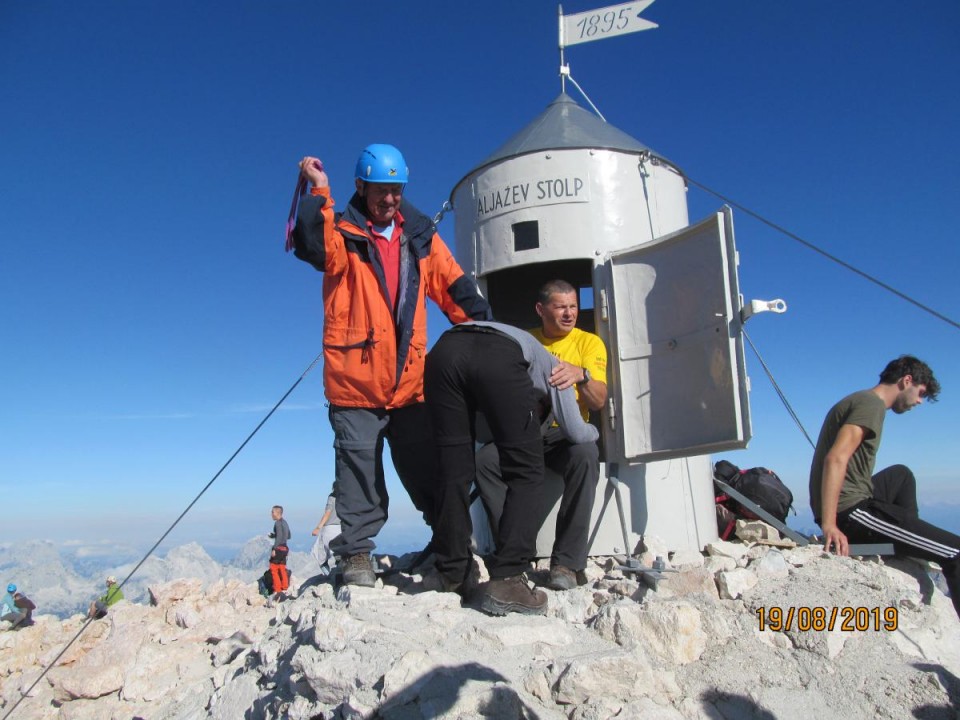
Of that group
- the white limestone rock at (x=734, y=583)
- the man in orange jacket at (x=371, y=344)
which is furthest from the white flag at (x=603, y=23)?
the white limestone rock at (x=734, y=583)

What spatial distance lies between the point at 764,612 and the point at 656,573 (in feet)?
1.85

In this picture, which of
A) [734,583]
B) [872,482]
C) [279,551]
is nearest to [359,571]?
[734,583]

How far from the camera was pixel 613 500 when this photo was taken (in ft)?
14.9

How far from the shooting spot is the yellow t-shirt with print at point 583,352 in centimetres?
450

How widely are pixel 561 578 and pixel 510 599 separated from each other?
0.58m

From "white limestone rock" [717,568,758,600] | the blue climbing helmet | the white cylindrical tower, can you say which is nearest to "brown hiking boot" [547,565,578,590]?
the white cylindrical tower

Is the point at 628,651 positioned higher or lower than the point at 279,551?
higher

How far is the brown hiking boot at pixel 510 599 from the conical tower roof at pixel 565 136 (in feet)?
10.1

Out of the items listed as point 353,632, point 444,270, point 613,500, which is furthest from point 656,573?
point 444,270

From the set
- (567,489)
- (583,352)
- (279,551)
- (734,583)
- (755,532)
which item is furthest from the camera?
(279,551)

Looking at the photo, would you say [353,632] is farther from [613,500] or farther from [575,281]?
[575,281]

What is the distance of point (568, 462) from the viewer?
4.09 metres

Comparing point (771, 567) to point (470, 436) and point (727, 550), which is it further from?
point (470, 436)

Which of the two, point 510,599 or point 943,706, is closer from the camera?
point 943,706
